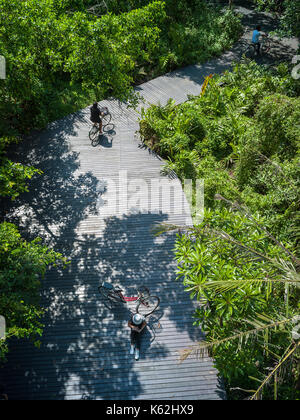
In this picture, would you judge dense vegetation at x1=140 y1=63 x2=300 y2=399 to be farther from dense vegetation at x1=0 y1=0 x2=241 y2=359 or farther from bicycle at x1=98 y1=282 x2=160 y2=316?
dense vegetation at x1=0 y1=0 x2=241 y2=359

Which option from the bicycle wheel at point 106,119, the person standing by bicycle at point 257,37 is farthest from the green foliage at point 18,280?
the person standing by bicycle at point 257,37

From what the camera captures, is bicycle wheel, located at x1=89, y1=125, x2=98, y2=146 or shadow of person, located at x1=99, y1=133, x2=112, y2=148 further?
bicycle wheel, located at x1=89, y1=125, x2=98, y2=146

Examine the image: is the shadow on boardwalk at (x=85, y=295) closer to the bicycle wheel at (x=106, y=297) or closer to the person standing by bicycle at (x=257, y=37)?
the bicycle wheel at (x=106, y=297)

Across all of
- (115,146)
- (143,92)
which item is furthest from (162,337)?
(143,92)

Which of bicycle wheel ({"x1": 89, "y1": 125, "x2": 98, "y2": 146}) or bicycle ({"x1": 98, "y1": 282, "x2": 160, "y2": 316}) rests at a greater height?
bicycle wheel ({"x1": 89, "y1": 125, "x2": 98, "y2": 146})

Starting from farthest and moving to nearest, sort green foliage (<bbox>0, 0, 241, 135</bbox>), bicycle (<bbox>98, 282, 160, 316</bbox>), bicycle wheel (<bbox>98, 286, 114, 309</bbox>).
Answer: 1. green foliage (<bbox>0, 0, 241, 135</bbox>)
2. bicycle wheel (<bbox>98, 286, 114, 309</bbox>)
3. bicycle (<bbox>98, 282, 160, 316</bbox>)

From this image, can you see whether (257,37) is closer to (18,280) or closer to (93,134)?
(93,134)

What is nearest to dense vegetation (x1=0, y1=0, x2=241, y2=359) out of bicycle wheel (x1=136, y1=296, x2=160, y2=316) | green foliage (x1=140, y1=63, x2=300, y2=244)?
bicycle wheel (x1=136, y1=296, x2=160, y2=316)
